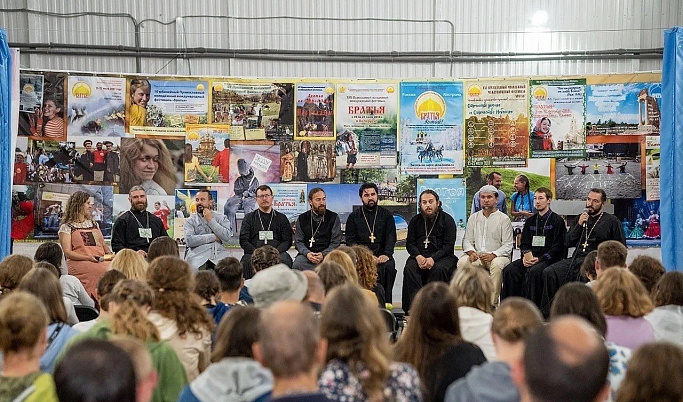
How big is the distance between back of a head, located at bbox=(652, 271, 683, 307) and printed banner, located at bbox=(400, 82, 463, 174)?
5.29m

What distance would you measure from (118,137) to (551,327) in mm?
8449

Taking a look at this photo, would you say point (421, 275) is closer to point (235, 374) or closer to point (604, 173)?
point (604, 173)

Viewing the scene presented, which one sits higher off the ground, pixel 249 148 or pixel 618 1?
pixel 618 1

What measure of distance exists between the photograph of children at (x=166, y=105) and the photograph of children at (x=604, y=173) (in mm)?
4311

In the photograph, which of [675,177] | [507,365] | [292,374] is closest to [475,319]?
[507,365]

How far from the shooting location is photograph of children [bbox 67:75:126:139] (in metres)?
9.83

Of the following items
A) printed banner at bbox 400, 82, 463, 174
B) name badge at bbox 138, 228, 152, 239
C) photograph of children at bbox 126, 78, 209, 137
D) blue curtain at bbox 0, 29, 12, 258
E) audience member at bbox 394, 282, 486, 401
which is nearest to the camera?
audience member at bbox 394, 282, 486, 401

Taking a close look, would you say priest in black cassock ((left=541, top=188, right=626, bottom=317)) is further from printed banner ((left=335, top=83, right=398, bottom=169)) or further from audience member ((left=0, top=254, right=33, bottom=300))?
audience member ((left=0, top=254, right=33, bottom=300))

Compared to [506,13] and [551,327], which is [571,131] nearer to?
[506,13]

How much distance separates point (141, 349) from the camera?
8.18 feet

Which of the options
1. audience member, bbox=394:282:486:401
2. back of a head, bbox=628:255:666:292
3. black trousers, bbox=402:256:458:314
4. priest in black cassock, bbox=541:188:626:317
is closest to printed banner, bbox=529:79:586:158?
priest in black cassock, bbox=541:188:626:317

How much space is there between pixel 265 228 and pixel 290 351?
6993 mm

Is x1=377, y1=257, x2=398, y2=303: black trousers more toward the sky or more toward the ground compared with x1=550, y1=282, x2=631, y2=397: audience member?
more toward the ground

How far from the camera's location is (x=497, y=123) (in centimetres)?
1005
